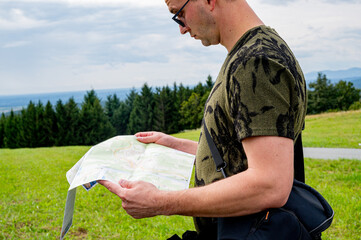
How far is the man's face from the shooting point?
167 cm

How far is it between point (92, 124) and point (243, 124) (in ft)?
178

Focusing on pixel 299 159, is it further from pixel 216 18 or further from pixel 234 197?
pixel 216 18

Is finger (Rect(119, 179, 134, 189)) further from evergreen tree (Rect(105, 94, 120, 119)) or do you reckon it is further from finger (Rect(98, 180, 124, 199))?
evergreen tree (Rect(105, 94, 120, 119))

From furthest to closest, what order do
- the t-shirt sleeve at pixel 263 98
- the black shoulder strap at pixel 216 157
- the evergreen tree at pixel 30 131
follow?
the evergreen tree at pixel 30 131 → the black shoulder strap at pixel 216 157 → the t-shirt sleeve at pixel 263 98

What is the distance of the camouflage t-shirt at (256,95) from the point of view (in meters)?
1.30

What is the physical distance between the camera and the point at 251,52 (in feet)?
4.49

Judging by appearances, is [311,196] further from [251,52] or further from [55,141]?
[55,141]

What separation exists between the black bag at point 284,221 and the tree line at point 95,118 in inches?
2094

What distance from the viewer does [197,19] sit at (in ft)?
5.65

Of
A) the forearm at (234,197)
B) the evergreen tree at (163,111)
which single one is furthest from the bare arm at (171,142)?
the evergreen tree at (163,111)

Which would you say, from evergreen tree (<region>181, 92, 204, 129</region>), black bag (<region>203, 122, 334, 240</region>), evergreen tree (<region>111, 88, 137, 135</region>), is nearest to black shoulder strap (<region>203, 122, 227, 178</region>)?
black bag (<region>203, 122, 334, 240</region>)

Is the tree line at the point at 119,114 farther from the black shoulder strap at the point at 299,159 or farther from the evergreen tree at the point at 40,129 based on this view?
Result: the black shoulder strap at the point at 299,159

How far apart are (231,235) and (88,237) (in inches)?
164

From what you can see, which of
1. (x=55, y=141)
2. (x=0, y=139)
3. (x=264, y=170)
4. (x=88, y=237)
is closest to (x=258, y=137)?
(x=264, y=170)
